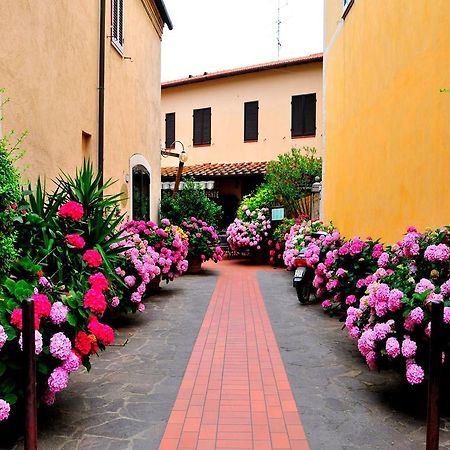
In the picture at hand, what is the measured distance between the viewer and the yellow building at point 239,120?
20078mm

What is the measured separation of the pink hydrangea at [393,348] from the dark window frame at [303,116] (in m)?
16.8

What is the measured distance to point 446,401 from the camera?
4.18 metres

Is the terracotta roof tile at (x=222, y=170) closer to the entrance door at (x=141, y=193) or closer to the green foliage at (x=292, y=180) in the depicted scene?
the green foliage at (x=292, y=180)

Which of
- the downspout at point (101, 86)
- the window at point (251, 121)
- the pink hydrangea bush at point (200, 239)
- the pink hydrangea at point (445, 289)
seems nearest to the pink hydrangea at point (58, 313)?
the pink hydrangea at point (445, 289)

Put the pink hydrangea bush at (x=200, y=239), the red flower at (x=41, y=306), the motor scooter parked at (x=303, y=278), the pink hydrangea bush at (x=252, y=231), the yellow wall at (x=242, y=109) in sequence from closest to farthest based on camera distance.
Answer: the red flower at (x=41, y=306)
the motor scooter parked at (x=303, y=278)
the pink hydrangea bush at (x=200, y=239)
the pink hydrangea bush at (x=252, y=231)
the yellow wall at (x=242, y=109)

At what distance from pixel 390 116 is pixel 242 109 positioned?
14726 mm

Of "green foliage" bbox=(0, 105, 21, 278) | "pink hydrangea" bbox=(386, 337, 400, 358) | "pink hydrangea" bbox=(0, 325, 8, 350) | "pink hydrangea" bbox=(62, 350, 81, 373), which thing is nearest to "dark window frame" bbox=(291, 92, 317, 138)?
"pink hydrangea" bbox=(386, 337, 400, 358)

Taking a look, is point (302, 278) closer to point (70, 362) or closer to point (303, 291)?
point (303, 291)

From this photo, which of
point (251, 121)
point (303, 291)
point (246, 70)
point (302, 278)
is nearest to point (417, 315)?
point (302, 278)

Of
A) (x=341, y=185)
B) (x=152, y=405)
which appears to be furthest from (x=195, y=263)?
(x=152, y=405)

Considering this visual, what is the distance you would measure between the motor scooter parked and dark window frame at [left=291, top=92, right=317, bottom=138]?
37.6 ft

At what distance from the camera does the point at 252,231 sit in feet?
52.4

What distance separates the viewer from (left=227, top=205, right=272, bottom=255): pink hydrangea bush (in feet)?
52.4

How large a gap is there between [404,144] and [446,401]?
11.8 ft
